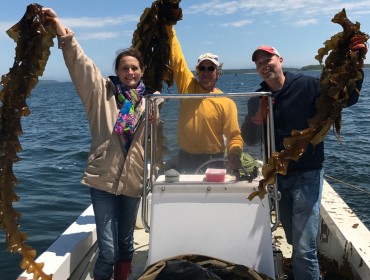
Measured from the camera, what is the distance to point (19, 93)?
2.96m

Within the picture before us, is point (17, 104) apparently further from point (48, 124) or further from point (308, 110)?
point (48, 124)

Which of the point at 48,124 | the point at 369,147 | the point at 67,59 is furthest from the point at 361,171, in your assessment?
the point at 48,124

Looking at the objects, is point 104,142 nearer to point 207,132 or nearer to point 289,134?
point 207,132

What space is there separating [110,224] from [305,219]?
1.51m

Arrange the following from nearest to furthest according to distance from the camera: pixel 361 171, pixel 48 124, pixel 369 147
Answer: pixel 361 171, pixel 369 147, pixel 48 124

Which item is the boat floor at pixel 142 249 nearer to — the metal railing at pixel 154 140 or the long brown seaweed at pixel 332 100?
the metal railing at pixel 154 140

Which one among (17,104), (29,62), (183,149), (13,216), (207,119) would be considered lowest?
(13,216)

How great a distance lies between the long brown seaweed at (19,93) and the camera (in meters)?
2.88

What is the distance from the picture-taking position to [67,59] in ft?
10.3

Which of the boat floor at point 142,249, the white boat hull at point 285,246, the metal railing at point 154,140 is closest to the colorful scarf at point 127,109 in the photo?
the metal railing at point 154,140

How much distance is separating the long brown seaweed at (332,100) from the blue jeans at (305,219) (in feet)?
1.82

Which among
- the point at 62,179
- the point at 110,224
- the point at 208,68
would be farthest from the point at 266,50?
the point at 62,179

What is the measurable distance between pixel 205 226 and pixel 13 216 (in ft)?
4.55

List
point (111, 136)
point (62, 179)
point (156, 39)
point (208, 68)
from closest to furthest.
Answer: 1. point (111, 136)
2. point (208, 68)
3. point (156, 39)
4. point (62, 179)
